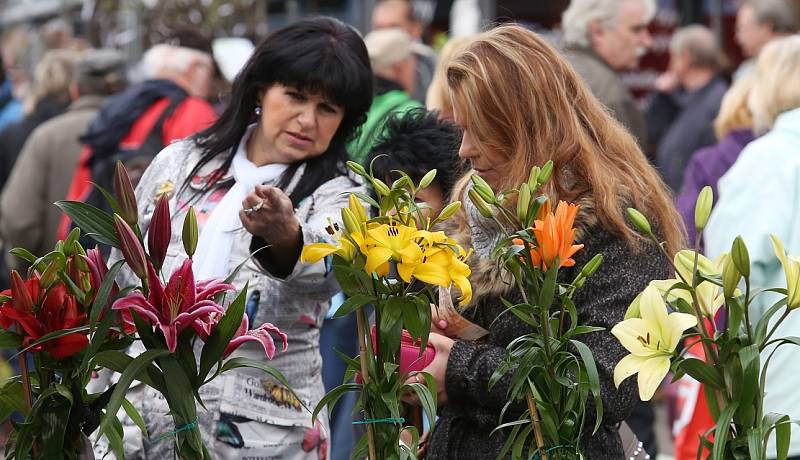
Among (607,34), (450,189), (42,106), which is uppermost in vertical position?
(450,189)

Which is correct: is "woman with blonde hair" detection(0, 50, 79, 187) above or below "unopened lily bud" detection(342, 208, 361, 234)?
below

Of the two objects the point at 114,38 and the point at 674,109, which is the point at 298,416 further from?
the point at 114,38

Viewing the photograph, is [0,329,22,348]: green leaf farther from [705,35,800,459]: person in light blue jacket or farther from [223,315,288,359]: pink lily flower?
[705,35,800,459]: person in light blue jacket

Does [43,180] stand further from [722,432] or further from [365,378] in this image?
[722,432]

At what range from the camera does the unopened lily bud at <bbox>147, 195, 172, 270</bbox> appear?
6.31 ft

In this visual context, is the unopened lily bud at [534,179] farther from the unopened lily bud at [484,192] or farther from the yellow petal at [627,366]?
the yellow petal at [627,366]

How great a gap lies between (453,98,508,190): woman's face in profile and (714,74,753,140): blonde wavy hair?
2.74 metres

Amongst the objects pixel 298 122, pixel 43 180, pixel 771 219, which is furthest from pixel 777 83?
pixel 43 180

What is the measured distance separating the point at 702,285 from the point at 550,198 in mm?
515

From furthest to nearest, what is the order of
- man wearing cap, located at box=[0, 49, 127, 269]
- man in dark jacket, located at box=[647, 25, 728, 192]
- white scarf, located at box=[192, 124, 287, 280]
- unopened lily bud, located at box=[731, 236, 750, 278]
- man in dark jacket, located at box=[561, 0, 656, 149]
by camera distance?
man in dark jacket, located at box=[647, 25, 728, 192] → man wearing cap, located at box=[0, 49, 127, 269] → man in dark jacket, located at box=[561, 0, 656, 149] → white scarf, located at box=[192, 124, 287, 280] → unopened lily bud, located at box=[731, 236, 750, 278]

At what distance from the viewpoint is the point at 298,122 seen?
2.86 meters

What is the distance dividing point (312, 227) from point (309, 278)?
111mm

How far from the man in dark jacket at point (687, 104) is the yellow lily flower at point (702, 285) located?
13.5 feet

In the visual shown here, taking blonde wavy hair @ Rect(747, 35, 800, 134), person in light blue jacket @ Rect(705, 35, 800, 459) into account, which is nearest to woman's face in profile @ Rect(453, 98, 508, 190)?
person in light blue jacket @ Rect(705, 35, 800, 459)
